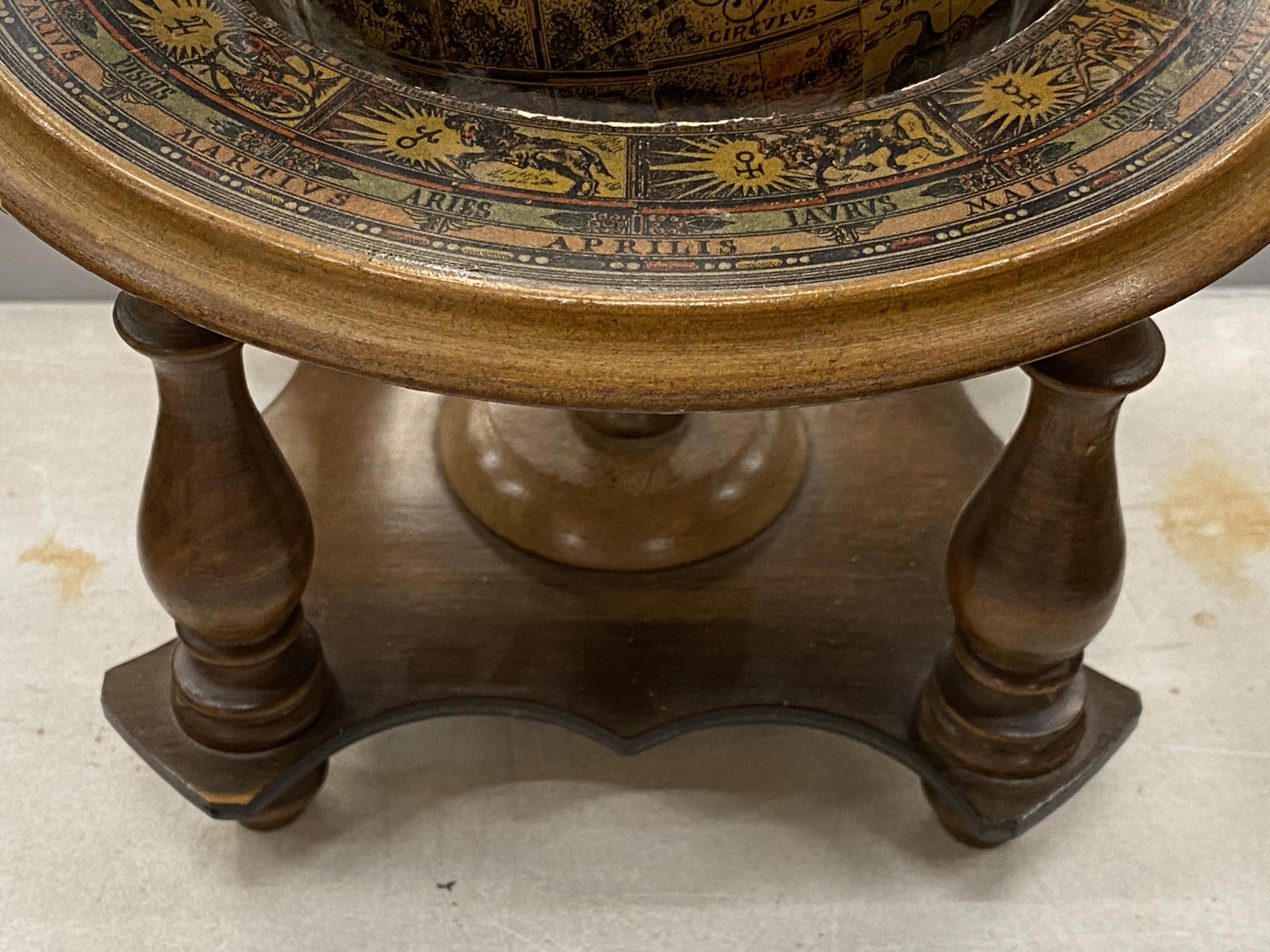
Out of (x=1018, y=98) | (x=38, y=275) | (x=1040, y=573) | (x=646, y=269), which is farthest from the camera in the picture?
(x=38, y=275)

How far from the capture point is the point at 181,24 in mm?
952

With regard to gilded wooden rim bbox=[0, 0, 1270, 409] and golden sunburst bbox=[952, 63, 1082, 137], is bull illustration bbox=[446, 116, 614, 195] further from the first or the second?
golden sunburst bbox=[952, 63, 1082, 137]

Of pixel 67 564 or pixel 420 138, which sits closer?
pixel 420 138

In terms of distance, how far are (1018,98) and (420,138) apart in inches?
14.4

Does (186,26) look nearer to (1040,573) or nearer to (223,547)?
(223,547)

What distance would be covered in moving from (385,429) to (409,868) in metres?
0.47

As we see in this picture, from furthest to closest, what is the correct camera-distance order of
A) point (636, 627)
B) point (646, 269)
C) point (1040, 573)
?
1. point (636, 627)
2. point (1040, 573)
3. point (646, 269)

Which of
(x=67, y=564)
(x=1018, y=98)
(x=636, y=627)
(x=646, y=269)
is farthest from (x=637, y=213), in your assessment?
(x=67, y=564)

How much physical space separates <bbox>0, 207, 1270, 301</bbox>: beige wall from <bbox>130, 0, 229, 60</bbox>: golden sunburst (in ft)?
3.91

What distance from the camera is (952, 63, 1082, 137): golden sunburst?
35.5 inches

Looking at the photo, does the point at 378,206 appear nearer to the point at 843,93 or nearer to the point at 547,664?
the point at 843,93

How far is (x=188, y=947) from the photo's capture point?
135 centimetres

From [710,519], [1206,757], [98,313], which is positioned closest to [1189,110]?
[710,519]

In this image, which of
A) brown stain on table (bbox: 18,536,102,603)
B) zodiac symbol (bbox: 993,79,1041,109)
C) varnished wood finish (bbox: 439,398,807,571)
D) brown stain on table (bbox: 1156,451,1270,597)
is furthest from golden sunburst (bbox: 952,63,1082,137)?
brown stain on table (bbox: 18,536,102,603)
